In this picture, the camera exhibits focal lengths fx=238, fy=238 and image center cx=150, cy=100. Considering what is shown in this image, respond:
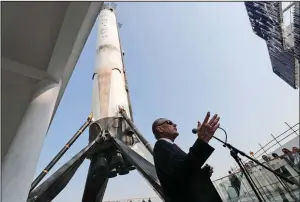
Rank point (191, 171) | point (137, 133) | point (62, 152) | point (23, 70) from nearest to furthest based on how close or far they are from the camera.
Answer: point (191, 171) < point (23, 70) < point (137, 133) < point (62, 152)

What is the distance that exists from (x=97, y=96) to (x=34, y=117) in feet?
13.1

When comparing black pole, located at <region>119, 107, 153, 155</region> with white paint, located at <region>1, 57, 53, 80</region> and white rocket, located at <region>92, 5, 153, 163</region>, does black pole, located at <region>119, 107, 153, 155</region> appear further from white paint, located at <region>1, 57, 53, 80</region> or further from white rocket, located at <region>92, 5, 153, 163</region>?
white paint, located at <region>1, 57, 53, 80</region>

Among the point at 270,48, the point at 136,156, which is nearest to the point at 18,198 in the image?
the point at 136,156

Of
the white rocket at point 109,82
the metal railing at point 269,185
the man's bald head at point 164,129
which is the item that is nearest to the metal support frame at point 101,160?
the white rocket at point 109,82

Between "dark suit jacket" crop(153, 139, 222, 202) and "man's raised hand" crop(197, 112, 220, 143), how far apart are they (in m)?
0.04

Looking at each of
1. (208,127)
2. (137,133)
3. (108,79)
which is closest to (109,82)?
(108,79)

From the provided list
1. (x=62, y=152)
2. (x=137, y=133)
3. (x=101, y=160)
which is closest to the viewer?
(x=101, y=160)

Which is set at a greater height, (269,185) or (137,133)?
(137,133)

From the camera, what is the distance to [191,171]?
1.28 m

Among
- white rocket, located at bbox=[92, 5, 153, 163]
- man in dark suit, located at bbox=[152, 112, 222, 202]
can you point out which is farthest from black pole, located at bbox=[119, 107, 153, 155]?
man in dark suit, located at bbox=[152, 112, 222, 202]

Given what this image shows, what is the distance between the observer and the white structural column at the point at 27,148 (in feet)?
4.87

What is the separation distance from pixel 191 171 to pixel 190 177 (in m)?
0.04

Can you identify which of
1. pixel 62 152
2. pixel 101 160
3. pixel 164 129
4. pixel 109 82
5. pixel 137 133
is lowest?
pixel 164 129

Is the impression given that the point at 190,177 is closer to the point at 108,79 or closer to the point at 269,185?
the point at 269,185
